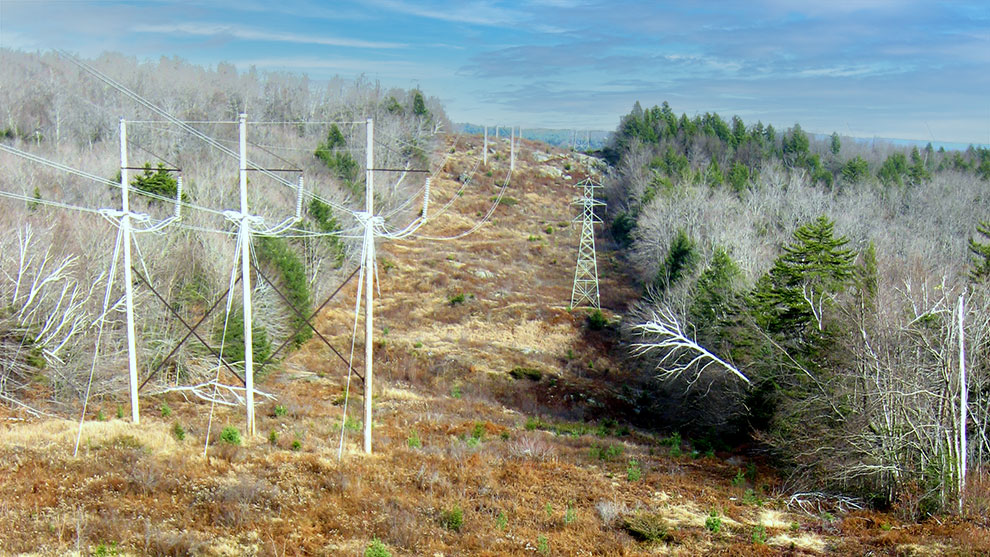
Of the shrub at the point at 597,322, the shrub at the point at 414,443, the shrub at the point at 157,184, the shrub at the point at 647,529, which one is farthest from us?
the shrub at the point at 597,322

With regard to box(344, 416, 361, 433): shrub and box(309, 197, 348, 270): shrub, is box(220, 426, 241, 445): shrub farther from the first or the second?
box(309, 197, 348, 270): shrub

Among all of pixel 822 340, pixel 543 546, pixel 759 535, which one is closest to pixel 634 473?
pixel 759 535

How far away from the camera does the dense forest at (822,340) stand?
16250mm

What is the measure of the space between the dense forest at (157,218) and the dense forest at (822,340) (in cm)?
1323

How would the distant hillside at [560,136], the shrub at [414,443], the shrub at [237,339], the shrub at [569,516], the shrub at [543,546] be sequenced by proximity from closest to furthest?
the shrub at [543,546]
the shrub at [569,516]
the shrub at [414,443]
the shrub at [237,339]
the distant hillside at [560,136]

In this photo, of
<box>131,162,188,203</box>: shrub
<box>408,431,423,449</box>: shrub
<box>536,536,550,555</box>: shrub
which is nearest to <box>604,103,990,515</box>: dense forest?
<box>536,536,550,555</box>: shrub

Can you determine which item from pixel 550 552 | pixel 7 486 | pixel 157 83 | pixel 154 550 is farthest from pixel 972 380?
pixel 157 83

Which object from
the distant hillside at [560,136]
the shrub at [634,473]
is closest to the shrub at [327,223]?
the shrub at [634,473]

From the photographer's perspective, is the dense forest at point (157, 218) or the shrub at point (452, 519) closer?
the shrub at point (452, 519)

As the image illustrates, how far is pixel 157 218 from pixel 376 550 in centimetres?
2692

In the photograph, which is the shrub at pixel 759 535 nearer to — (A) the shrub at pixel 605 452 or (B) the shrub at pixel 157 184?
(A) the shrub at pixel 605 452

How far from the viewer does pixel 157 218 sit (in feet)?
110

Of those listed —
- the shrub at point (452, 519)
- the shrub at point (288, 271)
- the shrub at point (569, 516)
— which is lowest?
the shrub at point (569, 516)

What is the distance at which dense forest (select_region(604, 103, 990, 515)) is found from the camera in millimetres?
16250
